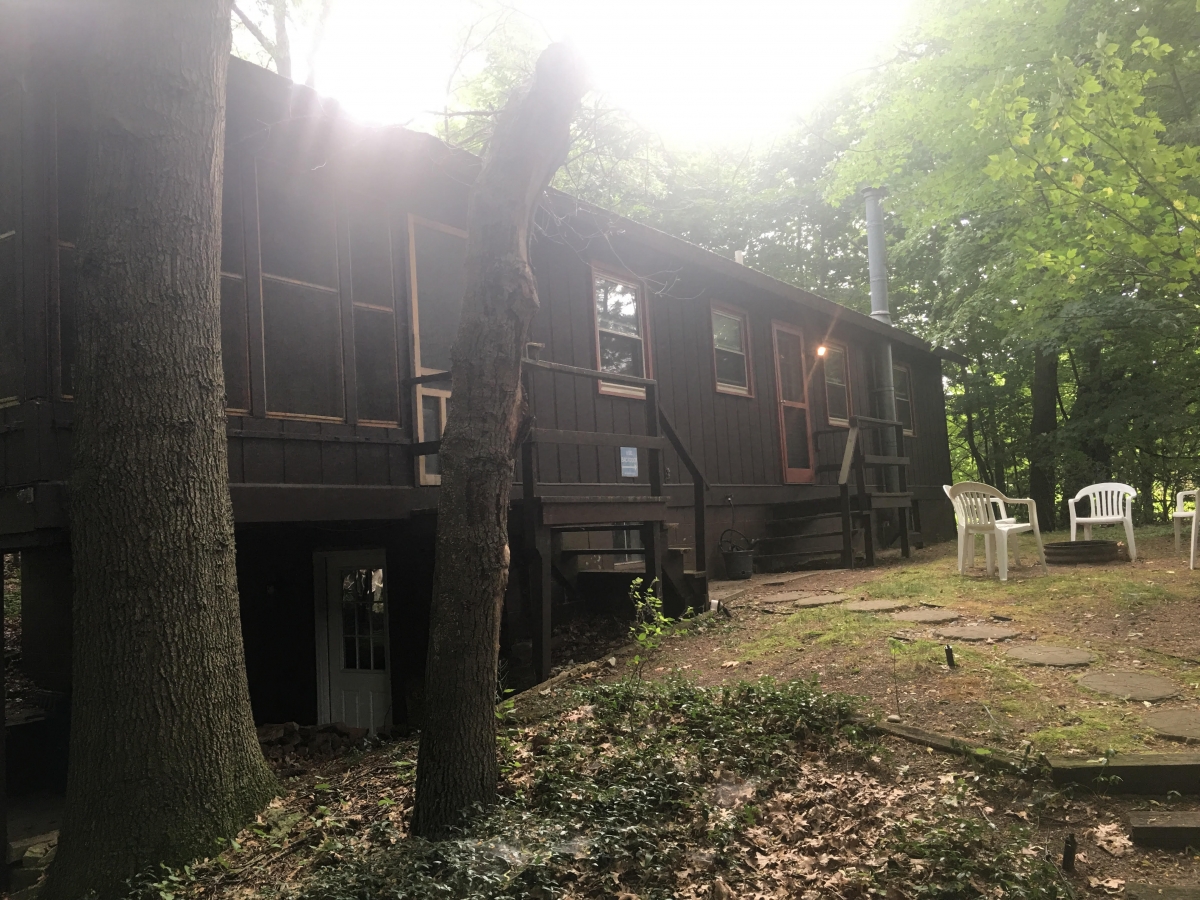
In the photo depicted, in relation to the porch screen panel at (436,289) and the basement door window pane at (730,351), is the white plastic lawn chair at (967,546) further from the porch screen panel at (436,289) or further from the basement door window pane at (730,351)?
the porch screen panel at (436,289)

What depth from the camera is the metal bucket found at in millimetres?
9852

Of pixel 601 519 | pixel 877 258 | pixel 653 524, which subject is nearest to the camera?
pixel 601 519

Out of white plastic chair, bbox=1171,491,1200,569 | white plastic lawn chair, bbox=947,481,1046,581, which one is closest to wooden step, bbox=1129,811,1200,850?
white plastic lawn chair, bbox=947,481,1046,581

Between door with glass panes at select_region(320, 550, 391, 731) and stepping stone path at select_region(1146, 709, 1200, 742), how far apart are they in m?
5.61

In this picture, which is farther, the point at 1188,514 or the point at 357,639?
the point at 1188,514

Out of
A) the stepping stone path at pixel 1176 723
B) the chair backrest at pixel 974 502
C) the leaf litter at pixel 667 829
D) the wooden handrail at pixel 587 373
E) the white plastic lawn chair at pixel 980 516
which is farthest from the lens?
the chair backrest at pixel 974 502

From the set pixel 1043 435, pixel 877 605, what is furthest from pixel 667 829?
pixel 1043 435

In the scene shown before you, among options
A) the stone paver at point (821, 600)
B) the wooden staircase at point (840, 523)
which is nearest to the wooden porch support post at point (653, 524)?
the stone paver at point (821, 600)

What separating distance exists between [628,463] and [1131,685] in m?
5.48

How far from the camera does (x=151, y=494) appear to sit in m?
3.77

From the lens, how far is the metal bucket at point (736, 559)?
32.3 feet

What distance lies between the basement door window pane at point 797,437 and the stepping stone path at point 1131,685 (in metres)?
7.36

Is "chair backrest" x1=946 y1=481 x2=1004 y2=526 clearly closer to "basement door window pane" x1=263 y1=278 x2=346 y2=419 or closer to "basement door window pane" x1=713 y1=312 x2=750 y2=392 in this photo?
"basement door window pane" x1=713 y1=312 x2=750 y2=392

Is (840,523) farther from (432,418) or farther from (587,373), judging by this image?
(432,418)
